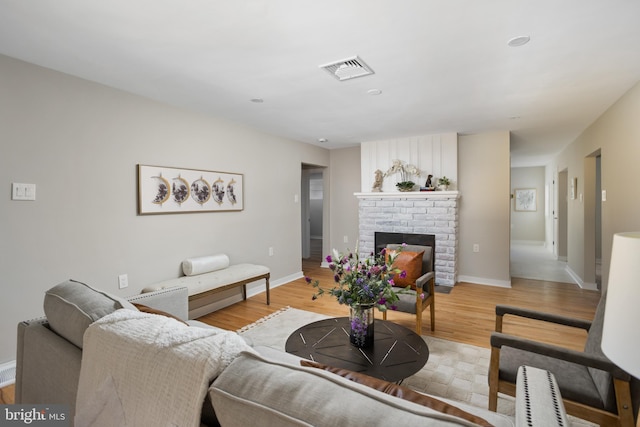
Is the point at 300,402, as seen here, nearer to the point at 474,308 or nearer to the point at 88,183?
the point at 88,183

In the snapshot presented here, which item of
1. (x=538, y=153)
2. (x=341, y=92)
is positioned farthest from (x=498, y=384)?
(x=538, y=153)

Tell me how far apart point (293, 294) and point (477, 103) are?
3238 mm

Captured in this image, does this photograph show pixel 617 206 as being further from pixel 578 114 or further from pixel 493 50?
pixel 493 50

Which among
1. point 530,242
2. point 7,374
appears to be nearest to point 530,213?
point 530,242

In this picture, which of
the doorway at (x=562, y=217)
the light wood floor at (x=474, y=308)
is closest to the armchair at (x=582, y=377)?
the light wood floor at (x=474, y=308)

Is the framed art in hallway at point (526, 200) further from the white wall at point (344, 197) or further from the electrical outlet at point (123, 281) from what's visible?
the electrical outlet at point (123, 281)

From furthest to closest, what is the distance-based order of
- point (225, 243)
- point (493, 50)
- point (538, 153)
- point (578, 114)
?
point (538, 153)
point (225, 243)
point (578, 114)
point (493, 50)

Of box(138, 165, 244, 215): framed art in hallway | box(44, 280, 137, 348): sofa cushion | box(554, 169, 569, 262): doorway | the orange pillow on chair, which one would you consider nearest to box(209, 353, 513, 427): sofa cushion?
box(44, 280, 137, 348): sofa cushion

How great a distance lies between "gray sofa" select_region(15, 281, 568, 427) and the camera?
1.98 feet

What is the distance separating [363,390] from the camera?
66 cm

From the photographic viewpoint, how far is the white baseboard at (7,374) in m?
2.16

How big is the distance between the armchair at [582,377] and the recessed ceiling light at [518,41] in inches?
64.0

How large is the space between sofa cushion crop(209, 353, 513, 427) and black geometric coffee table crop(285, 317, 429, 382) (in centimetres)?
106

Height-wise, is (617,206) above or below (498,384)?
above
